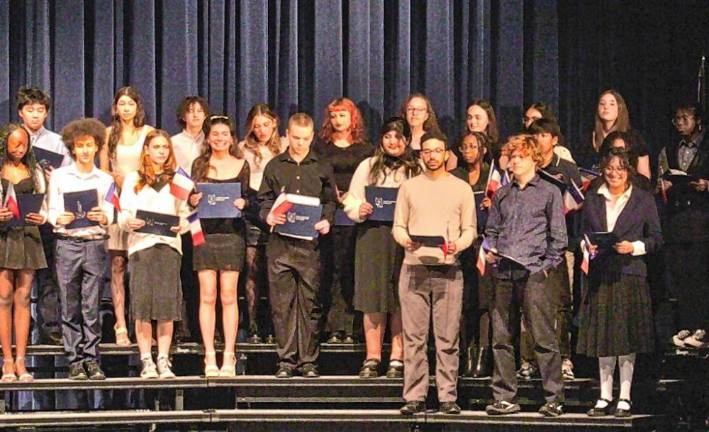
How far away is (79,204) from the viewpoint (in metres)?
7.50

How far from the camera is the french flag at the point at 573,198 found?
7.54 metres

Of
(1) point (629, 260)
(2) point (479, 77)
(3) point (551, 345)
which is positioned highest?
(2) point (479, 77)

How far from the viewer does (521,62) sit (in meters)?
9.19

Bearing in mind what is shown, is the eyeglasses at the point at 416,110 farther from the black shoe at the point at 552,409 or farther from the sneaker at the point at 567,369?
the black shoe at the point at 552,409

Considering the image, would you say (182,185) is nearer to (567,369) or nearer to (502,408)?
(502,408)

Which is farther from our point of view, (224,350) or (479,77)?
(479,77)

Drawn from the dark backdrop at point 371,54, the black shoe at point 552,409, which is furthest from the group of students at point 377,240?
the dark backdrop at point 371,54

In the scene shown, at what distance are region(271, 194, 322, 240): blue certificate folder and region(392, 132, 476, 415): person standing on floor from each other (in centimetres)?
52

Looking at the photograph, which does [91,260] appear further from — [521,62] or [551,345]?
[521,62]

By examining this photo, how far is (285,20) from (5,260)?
286cm

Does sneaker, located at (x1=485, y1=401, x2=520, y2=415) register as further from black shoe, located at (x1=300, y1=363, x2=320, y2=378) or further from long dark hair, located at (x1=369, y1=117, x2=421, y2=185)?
long dark hair, located at (x1=369, y1=117, x2=421, y2=185)

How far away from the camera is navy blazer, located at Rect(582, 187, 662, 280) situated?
7398 millimetres

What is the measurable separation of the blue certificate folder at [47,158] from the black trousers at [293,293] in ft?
4.52

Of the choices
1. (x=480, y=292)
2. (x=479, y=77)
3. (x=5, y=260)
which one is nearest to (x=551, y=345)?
(x=480, y=292)
